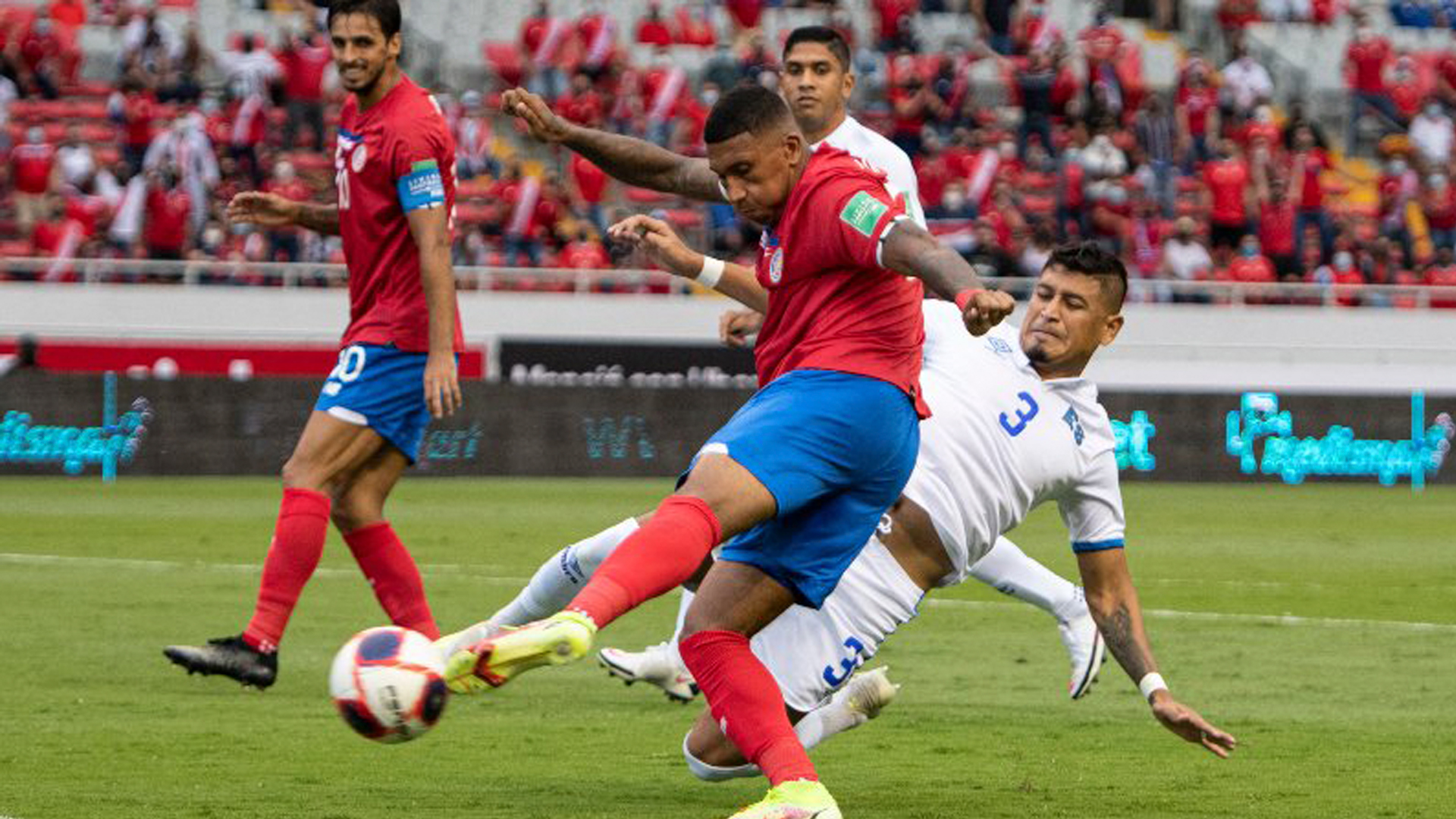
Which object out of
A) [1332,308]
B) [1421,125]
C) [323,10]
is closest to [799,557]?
[1332,308]

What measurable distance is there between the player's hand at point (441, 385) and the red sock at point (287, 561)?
0.60 metres

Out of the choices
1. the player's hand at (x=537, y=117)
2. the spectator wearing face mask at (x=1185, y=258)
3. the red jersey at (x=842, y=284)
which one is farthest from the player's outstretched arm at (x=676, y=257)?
the spectator wearing face mask at (x=1185, y=258)

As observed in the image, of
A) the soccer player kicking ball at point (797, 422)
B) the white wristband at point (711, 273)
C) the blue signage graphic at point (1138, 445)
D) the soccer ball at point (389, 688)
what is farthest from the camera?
the blue signage graphic at point (1138, 445)

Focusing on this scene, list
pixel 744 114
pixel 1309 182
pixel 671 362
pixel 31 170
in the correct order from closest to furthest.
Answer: pixel 744 114
pixel 671 362
pixel 31 170
pixel 1309 182

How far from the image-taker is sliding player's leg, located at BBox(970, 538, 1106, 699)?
8.32 m

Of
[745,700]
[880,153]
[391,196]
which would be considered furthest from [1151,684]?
[391,196]

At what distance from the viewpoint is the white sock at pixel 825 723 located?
7.17m

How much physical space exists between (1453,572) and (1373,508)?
5.93 m

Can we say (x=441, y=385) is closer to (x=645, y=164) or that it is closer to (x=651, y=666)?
(x=651, y=666)

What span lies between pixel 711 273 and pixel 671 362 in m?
15.9

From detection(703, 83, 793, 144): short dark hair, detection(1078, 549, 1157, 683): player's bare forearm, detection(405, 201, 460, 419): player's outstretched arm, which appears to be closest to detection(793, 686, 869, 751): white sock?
detection(1078, 549, 1157, 683): player's bare forearm

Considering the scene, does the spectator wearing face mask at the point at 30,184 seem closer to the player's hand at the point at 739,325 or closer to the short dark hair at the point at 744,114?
the player's hand at the point at 739,325

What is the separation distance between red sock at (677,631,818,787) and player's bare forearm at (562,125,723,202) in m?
1.74

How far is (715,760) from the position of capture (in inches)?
262
